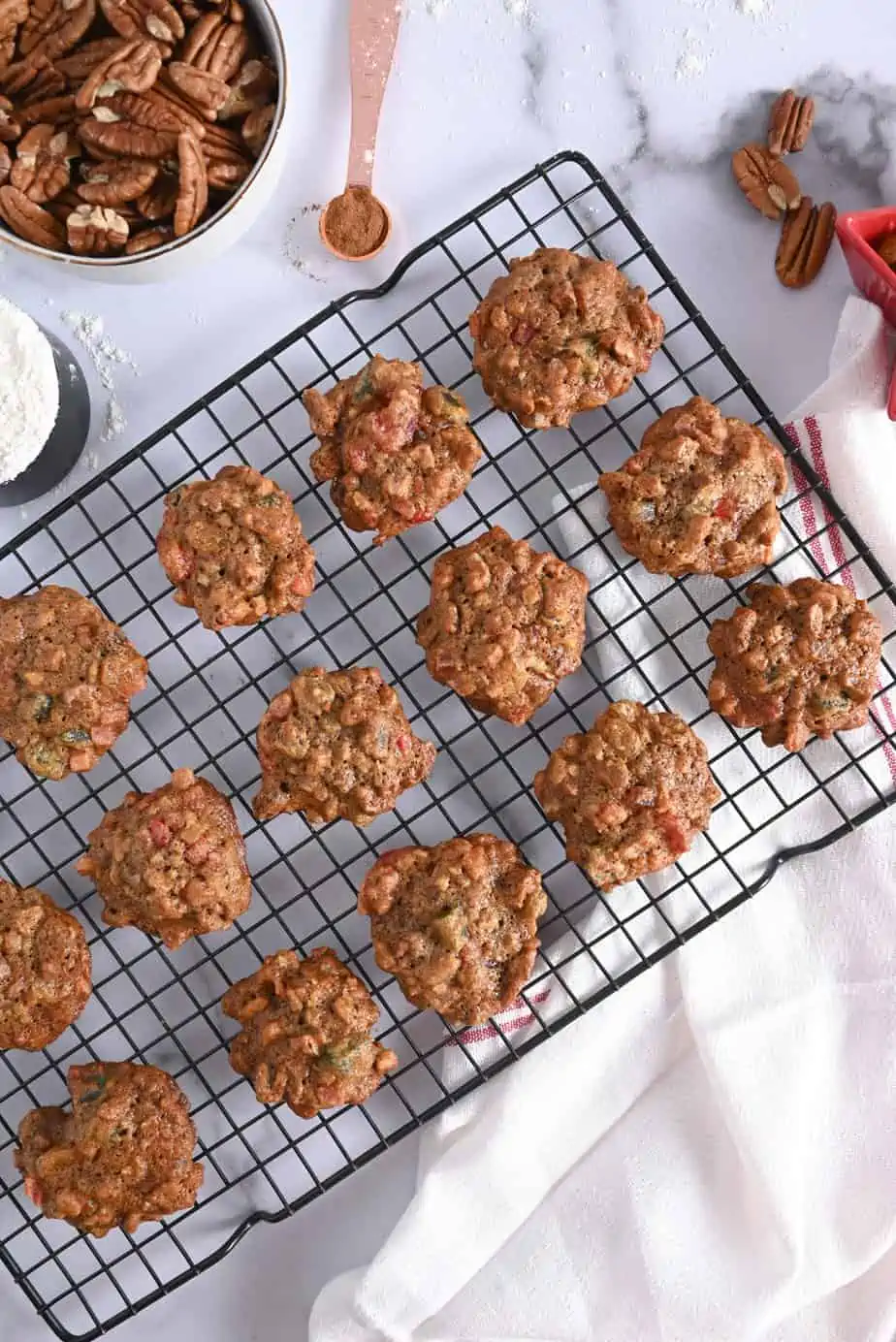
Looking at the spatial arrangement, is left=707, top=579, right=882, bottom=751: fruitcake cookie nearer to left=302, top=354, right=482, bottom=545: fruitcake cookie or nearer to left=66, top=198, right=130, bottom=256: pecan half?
left=302, top=354, right=482, bottom=545: fruitcake cookie

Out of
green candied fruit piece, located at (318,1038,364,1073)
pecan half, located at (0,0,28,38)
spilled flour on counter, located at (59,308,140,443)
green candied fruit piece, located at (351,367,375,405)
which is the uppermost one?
pecan half, located at (0,0,28,38)

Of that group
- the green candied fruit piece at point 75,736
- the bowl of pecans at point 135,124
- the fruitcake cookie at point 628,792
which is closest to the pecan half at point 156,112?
the bowl of pecans at point 135,124

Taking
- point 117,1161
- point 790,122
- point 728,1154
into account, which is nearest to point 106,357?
point 790,122

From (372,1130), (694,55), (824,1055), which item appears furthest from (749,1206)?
(694,55)

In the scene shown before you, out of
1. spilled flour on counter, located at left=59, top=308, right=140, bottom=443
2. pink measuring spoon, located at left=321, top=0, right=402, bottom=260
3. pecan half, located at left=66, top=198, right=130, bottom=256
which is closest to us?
pecan half, located at left=66, top=198, right=130, bottom=256

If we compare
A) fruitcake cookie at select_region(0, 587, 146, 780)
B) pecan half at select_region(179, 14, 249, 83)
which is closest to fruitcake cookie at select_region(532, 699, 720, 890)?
Result: fruitcake cookie at select_region(0, 587, 146, 780)

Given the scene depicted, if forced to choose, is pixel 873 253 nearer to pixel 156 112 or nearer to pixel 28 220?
pixel 156 112
